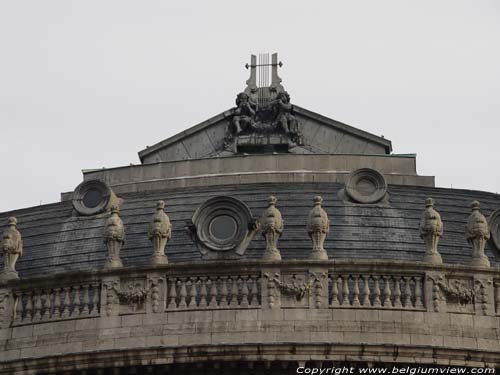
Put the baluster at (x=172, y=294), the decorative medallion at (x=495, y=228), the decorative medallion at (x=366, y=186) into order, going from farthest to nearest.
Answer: the decorative medallion at (x=366, y=186) → the decorative medallion at (x=495, y=228) → the baluster at (x=172, y=294)

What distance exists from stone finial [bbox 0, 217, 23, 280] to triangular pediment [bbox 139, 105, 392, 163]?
11007 mm

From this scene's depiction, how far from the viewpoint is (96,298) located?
63.1 meters

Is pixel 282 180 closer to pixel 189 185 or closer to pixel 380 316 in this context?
pixel 189 185

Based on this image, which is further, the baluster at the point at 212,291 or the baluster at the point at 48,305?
→ the baluster at the point at 48,305

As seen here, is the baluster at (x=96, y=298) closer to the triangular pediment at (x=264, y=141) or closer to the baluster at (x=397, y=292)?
the baluster at (x=397, y=292)

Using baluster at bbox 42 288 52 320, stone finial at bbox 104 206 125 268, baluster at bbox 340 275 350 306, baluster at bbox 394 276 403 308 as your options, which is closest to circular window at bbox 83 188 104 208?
stone finial at bbox 104 206 125 268

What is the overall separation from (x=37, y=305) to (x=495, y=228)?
13615mm

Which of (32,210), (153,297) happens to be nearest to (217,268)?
(153,297)

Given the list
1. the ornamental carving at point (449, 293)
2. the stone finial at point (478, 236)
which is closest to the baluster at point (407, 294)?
the ornamental carving at point (449, 293)

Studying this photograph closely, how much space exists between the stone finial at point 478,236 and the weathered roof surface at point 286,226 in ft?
8.45

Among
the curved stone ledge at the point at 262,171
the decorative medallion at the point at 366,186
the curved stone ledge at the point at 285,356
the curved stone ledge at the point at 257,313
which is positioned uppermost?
the curved stone ledge at the point at 262,171

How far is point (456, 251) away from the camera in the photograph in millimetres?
66750

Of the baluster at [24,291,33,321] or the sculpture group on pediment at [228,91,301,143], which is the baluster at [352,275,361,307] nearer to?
the baluster at [24,291,33,321]

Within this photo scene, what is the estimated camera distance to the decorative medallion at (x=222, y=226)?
6594cm
